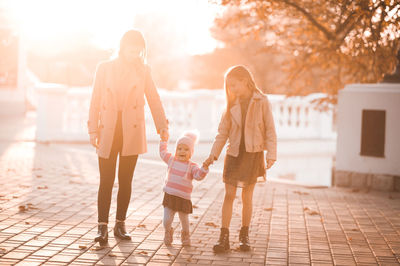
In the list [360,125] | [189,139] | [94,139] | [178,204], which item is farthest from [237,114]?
[360,125]

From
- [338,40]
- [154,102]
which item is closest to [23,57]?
[338,40]

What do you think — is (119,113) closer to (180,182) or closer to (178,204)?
(180,182)

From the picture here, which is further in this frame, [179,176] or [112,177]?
[112,177]

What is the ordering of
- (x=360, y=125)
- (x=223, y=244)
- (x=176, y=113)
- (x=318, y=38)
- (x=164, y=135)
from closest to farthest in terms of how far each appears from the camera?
(x=223, y=244)
(x=164, y=135)
(x=360, y=125)
(x=318, y=38)
(x=176, y=113)

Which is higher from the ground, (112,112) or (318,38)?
(318,38)

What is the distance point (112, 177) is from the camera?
6145 mm

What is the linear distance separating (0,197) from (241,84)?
3927mm

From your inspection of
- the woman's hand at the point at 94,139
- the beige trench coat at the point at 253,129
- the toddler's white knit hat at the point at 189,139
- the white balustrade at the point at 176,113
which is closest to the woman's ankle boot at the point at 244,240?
the beige trench coat at the point at 253,129

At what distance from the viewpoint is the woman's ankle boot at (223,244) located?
5.74 metres

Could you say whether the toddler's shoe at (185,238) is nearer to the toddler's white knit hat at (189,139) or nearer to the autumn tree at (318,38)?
the toddler's white knit hat at (189,139)

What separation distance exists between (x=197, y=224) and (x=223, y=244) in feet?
4.30

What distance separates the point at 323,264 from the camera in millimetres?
5488

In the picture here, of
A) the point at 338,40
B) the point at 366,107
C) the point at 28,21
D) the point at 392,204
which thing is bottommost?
the point at 392,204

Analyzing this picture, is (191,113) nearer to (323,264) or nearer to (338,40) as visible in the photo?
(338,40)
